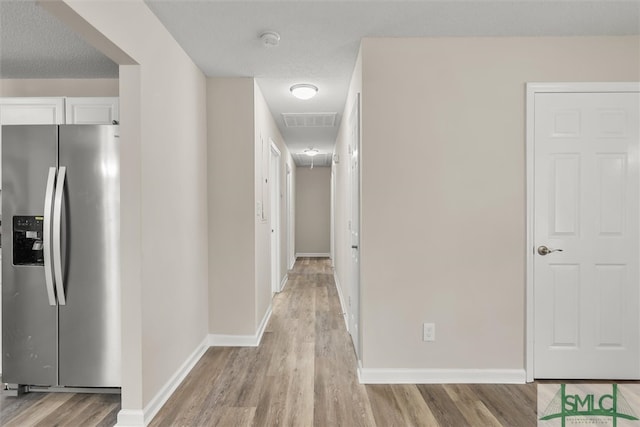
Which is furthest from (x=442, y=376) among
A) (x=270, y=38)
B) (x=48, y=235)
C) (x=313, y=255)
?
(x=313, y=255)

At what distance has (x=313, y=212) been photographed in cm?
948

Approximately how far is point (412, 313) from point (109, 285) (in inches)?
81.6

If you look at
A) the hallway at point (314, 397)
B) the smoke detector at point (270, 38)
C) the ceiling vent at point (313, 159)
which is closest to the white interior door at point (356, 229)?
the hallway at point (314, 397)

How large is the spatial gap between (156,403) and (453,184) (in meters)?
2.45

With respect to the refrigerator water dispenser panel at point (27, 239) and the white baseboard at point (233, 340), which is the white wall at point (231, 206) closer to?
the white baseboard at point (233, 340)

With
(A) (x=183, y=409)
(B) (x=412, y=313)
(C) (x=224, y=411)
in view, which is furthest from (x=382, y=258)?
(A) (x=183, y=409)

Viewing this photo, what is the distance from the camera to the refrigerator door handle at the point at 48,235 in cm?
216

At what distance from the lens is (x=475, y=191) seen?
2484 millimetres

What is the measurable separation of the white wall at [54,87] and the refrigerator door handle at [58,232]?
1.15 metres

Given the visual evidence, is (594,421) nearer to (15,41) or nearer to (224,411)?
(224,411)

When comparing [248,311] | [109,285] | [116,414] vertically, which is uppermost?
[109,285]

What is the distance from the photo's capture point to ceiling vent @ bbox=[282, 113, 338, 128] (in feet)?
14.5

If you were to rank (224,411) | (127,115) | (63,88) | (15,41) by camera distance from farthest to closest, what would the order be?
(63,88), (15,41), (224,411), (127,115)

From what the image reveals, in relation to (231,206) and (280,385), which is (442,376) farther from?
(231,206)
